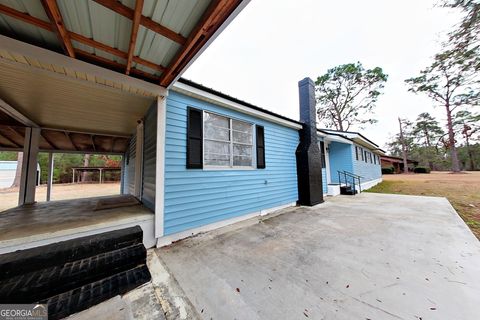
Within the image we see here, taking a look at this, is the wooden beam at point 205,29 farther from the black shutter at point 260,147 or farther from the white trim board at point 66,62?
the black shutter at point 260,147

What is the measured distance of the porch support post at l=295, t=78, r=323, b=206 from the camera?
608 centimetres

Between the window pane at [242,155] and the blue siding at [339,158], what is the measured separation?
7.40 metres

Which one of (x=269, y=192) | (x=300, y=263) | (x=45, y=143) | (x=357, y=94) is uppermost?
(x=357, y=94)

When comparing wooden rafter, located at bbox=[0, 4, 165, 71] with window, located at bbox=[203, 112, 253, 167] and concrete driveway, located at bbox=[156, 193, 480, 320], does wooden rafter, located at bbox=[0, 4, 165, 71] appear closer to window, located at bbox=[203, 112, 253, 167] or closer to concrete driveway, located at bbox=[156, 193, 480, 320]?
window, located at bbox=[203, 112, 253, 167]

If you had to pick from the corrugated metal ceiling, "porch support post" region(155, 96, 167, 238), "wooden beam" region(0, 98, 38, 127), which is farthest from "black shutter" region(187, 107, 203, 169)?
"wooden beam" region(0, 98, 38, 127)

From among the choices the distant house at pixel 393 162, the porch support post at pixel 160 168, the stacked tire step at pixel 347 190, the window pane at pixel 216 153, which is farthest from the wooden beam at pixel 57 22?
the distant house at pixel 393 162

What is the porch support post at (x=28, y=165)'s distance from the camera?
15.7ft

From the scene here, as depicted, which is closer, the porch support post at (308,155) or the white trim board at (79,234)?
the white trim board at (79,234)

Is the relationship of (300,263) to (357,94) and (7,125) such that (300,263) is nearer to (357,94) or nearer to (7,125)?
(7,125)

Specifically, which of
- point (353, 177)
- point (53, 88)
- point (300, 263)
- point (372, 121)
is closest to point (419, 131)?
point (372, 121)

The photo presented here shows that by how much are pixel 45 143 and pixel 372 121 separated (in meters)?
25.7

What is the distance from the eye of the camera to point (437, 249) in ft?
8.73

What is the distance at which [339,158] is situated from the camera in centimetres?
990

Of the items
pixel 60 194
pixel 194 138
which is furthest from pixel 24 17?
pixel 60 194
